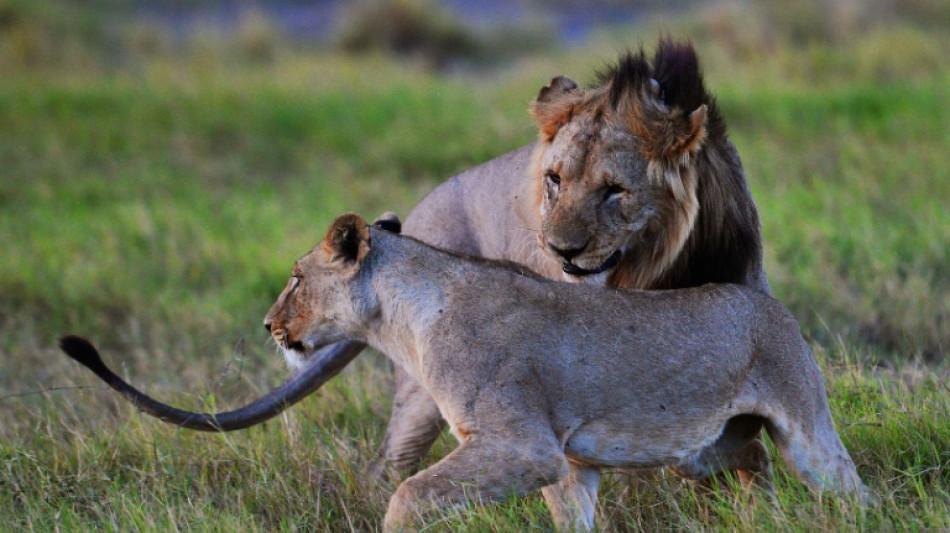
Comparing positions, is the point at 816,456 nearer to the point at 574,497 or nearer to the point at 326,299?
the point at 574,497

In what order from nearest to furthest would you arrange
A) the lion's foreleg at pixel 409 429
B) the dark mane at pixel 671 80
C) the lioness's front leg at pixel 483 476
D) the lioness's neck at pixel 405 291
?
the lioness's front leg at pixel 483 476 < the lioness's neck at pixel 405 291 < the dark mane at pixel 671 80 < the lion's foreleg at pixel 409 429

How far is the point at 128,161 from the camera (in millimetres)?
9109

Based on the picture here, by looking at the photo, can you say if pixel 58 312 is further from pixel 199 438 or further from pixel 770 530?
pixel 770 530

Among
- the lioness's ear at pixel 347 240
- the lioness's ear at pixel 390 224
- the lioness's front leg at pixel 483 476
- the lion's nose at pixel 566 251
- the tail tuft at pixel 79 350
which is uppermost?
the lioness's ear at pixel 347 240

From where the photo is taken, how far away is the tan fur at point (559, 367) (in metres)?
2.97

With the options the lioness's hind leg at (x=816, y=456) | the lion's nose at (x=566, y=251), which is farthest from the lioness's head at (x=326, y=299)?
the lioness's hind leg at (x=816, y=456)

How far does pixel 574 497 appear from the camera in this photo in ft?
10.7

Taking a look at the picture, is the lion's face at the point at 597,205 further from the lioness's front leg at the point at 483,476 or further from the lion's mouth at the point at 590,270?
the lioness's front leg at the point at 483,476

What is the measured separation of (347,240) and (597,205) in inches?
25.9

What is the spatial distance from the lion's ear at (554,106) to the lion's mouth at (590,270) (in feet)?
1.42

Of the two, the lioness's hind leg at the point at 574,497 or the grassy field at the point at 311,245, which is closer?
the lioness's hind leg at the point at 574,497

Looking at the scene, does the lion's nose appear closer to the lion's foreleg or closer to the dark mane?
the dark mane

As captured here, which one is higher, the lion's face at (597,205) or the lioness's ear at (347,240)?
the lioness's ear at (347,240)

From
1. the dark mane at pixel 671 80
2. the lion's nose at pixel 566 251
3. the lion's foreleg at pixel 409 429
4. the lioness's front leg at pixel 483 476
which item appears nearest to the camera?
the lioness's front leg at pixel 483 476
